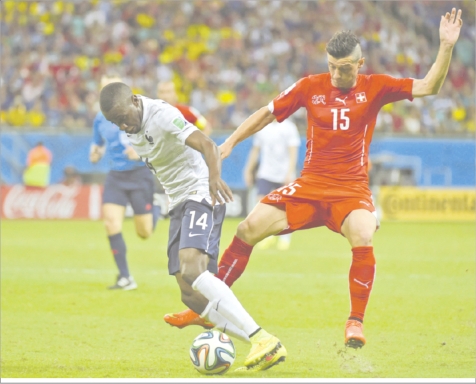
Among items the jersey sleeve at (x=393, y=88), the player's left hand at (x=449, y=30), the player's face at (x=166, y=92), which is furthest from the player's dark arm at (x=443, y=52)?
the player's face at (x=166, y=92)

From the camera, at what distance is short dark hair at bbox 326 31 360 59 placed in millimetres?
6246

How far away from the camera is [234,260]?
6.86m

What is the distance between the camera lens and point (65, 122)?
22766mm

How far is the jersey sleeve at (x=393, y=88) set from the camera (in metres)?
6.47

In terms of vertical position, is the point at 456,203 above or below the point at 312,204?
below

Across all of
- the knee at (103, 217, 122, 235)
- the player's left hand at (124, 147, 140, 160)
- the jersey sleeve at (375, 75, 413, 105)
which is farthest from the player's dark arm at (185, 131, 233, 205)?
the knee at (103, 217, 122, 235)

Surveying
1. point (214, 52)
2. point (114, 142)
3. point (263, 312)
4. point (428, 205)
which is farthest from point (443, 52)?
point (214, 52)

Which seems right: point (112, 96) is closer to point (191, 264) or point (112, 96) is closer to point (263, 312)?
point (191, 264)

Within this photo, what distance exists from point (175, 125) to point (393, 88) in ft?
5.98

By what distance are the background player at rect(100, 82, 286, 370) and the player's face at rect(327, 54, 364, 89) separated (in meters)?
1.25

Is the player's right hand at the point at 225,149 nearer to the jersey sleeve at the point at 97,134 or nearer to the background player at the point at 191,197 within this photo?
the background player at the point at 191,197

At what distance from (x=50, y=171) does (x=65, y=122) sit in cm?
144

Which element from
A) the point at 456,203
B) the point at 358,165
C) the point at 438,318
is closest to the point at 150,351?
the point at 358,165

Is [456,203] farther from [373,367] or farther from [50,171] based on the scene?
[373,367]
